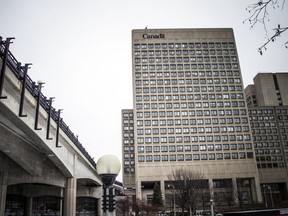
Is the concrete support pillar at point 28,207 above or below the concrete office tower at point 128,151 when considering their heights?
below

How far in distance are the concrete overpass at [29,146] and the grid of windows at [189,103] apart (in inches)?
2172

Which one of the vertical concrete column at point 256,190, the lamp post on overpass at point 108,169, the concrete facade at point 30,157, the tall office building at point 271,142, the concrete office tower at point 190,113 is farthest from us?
the tall office building at point 271,142

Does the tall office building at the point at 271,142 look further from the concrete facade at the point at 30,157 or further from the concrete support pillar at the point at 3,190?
the concrete support pillar at the point at 3,190

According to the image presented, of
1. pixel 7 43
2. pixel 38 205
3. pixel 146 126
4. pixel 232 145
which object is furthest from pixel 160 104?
pixel 7 43

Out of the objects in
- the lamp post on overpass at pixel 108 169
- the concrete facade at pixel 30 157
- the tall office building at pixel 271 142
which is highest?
the tall office building at pixel 271 142

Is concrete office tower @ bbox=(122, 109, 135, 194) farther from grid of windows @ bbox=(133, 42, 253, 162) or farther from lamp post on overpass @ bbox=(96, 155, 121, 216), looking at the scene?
lamp post on overpass @ bbox=(96, 155, 121, 216)

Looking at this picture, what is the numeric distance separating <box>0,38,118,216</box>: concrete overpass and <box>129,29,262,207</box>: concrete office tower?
53.8m

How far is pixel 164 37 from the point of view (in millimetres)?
102875

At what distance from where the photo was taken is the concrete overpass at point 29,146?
13.9 m

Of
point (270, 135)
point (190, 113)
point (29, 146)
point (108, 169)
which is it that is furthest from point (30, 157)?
point (270, 135)

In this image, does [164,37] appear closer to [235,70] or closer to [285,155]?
[235,70]

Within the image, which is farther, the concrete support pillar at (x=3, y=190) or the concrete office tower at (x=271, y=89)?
the concrete office tower at (x=271, y=89)

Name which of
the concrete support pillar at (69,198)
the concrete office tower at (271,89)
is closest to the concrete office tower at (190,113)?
the concrete office tower at (271,89)

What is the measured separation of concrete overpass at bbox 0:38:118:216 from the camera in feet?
45.6
